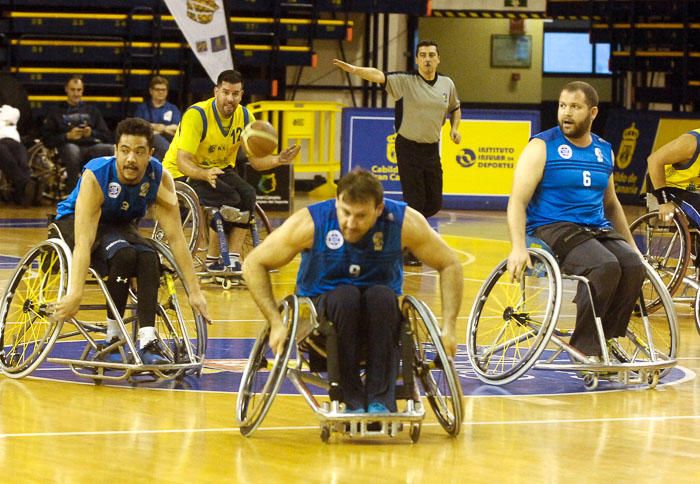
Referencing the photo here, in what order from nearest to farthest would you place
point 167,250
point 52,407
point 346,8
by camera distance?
point 52,407 < point 167,250 < point 346,8

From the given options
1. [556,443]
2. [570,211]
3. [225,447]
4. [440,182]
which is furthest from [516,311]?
[440,182]

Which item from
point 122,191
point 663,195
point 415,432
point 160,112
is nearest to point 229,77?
point 663,195

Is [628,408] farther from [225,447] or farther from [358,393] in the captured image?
[225,447]

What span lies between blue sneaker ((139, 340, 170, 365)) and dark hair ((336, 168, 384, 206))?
157cm

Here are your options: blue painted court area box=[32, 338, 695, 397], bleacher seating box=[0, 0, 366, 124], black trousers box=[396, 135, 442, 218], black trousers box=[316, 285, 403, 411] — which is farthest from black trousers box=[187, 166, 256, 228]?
bleacher seating box=[0, 0, 366, 124]

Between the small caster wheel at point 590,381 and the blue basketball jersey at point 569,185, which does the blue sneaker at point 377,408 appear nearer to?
the small caster wheel at point 590,381

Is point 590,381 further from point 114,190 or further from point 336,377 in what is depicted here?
point 114,190

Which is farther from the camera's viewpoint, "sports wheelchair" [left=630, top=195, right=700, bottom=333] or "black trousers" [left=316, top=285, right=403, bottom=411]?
"sports wheelchair" [left=630, top=195, right=700, bottom=333]

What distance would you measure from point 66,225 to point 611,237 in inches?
97.0

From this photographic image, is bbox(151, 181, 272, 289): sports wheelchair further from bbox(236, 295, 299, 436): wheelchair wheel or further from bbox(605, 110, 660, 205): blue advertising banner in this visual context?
bbox(605, 110, 660, 205): blue advertising banner

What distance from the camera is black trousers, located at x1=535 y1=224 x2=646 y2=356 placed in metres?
6.46

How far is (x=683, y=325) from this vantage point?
862 centimetres

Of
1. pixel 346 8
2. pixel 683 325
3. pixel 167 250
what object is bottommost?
pixel 683 325

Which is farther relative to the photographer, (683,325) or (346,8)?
(346,8)
